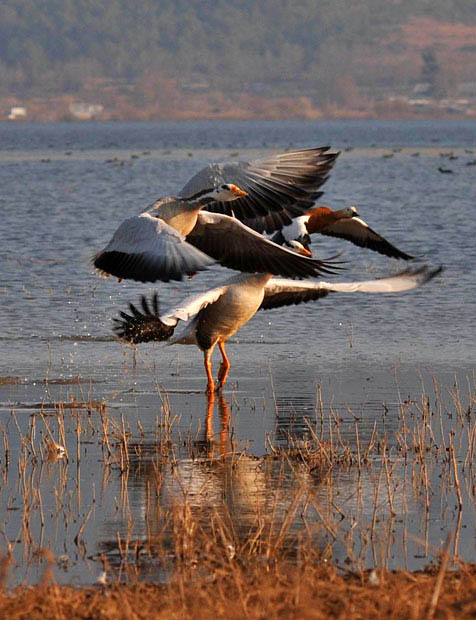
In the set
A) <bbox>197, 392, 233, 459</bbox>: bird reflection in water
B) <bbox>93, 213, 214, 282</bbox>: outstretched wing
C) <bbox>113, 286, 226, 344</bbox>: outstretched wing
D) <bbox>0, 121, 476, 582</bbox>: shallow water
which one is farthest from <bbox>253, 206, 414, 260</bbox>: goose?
<bbox>113, 286, 226, 344</bbox>: outstretched wing

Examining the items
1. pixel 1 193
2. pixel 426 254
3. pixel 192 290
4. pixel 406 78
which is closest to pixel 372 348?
pixel 192 290

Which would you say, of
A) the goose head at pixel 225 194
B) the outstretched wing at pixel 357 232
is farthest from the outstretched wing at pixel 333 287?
the outstretched wing at pixel 357 232

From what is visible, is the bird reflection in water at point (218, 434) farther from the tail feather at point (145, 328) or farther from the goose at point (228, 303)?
the tail feather at point (145, 328)

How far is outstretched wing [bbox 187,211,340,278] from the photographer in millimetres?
9883

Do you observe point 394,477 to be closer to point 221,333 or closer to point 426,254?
point 221,333

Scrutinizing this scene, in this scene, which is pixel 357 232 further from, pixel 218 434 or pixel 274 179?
pixel 218 434

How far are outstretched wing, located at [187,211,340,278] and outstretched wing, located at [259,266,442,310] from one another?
8.1 inches

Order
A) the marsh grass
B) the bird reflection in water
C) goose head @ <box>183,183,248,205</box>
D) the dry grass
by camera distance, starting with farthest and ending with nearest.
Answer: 1. goose head @ <box>183,183,248,205</box>
2. the bird reflection in water
3. the marsh grass
4. the dry grass

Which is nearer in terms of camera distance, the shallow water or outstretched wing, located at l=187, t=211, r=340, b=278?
the shallow water

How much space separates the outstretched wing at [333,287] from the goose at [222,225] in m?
0.29

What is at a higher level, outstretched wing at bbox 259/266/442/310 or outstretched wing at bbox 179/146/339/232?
outstretched wing at bbox 179/146/339/232

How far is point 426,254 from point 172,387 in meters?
11.6

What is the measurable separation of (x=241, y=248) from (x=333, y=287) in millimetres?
799

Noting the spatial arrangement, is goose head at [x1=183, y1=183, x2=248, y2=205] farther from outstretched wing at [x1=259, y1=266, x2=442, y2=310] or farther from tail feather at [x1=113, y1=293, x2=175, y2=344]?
tail feather at [x1=113, y1=293, x2=175, y2=344]
